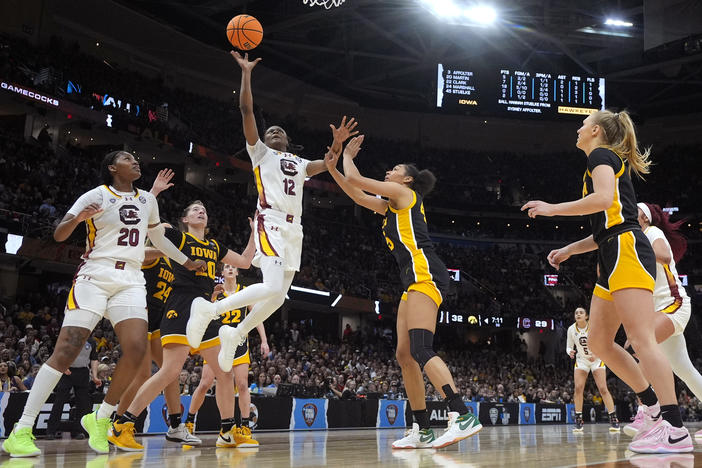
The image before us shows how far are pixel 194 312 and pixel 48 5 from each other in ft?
77.4

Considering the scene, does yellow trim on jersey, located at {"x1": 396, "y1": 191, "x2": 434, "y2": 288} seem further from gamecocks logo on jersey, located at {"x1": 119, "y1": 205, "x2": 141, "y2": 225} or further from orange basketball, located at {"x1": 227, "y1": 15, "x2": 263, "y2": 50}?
orange basketball, located at {"x1": 227, "y1": 15, "x2": 263, "y2": 50}

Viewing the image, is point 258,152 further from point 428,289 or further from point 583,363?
point 583,363

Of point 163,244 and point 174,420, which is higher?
point 163,244

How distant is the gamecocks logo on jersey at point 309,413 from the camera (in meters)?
14.3

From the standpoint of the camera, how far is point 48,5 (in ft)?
80.8

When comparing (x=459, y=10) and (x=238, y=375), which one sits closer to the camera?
(x=238, y=375)

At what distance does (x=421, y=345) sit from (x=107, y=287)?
8.31 ft

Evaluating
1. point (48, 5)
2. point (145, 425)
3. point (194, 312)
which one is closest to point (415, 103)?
point (48, 5)

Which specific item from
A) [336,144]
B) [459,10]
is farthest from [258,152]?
[459,10]

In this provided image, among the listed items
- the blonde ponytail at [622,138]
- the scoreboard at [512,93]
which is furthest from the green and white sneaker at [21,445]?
the scoreboard at [512,93]

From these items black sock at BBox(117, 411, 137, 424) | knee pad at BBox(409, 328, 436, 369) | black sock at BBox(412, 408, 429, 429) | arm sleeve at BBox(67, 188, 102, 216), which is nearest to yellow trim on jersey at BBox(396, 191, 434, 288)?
knee pad at BBox(409, 328, 436, 369)

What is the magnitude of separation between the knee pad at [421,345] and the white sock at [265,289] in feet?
3.87

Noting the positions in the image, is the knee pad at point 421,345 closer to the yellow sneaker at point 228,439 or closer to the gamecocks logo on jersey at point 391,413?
the yellow sneaker at point 228,439

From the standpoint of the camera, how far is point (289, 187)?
223 inches
